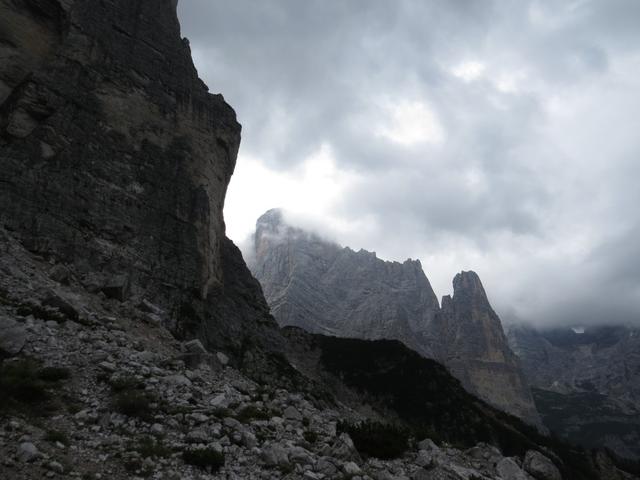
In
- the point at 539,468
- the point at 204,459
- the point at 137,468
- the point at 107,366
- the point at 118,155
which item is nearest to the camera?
→ the point at 137,468

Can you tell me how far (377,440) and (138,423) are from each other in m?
7.10

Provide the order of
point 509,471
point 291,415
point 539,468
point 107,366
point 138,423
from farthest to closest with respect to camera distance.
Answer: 1. point 539,468
2. point 509,471
3. point 291,415
4. point 107,366
5. point 138,423

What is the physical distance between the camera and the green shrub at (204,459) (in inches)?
380

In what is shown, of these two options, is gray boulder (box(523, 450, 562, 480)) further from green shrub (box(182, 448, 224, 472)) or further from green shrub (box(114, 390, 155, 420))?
green shrub (box(114, 390, 155, 420))

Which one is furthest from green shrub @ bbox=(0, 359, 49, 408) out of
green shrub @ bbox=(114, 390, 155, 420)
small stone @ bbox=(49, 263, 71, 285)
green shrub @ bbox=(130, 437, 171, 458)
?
small stone @ bbox=(49, 263, 71, 285)

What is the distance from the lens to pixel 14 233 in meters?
28.0

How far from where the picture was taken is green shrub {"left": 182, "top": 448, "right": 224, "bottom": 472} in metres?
9.66

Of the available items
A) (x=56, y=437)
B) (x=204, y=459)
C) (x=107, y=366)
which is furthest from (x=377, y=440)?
(x=56, y=437)

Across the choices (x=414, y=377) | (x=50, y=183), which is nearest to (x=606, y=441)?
(x=414, y=377)

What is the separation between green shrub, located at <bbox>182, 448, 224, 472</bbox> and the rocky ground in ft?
0.07

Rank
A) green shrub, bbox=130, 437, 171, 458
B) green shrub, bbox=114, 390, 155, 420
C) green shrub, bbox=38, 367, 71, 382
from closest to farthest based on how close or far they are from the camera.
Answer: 1. green shrub, bbox=130, 437, 171, 458
2. green shrub, bbox=114, 390, 155, 420
3. green shrub, bbox=38, 367, 71, 382

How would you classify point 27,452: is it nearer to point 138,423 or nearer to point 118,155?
point 138,423

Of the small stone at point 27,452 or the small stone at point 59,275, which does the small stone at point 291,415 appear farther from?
the small stone at point 59,275

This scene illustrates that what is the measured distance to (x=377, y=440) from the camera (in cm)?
1388
